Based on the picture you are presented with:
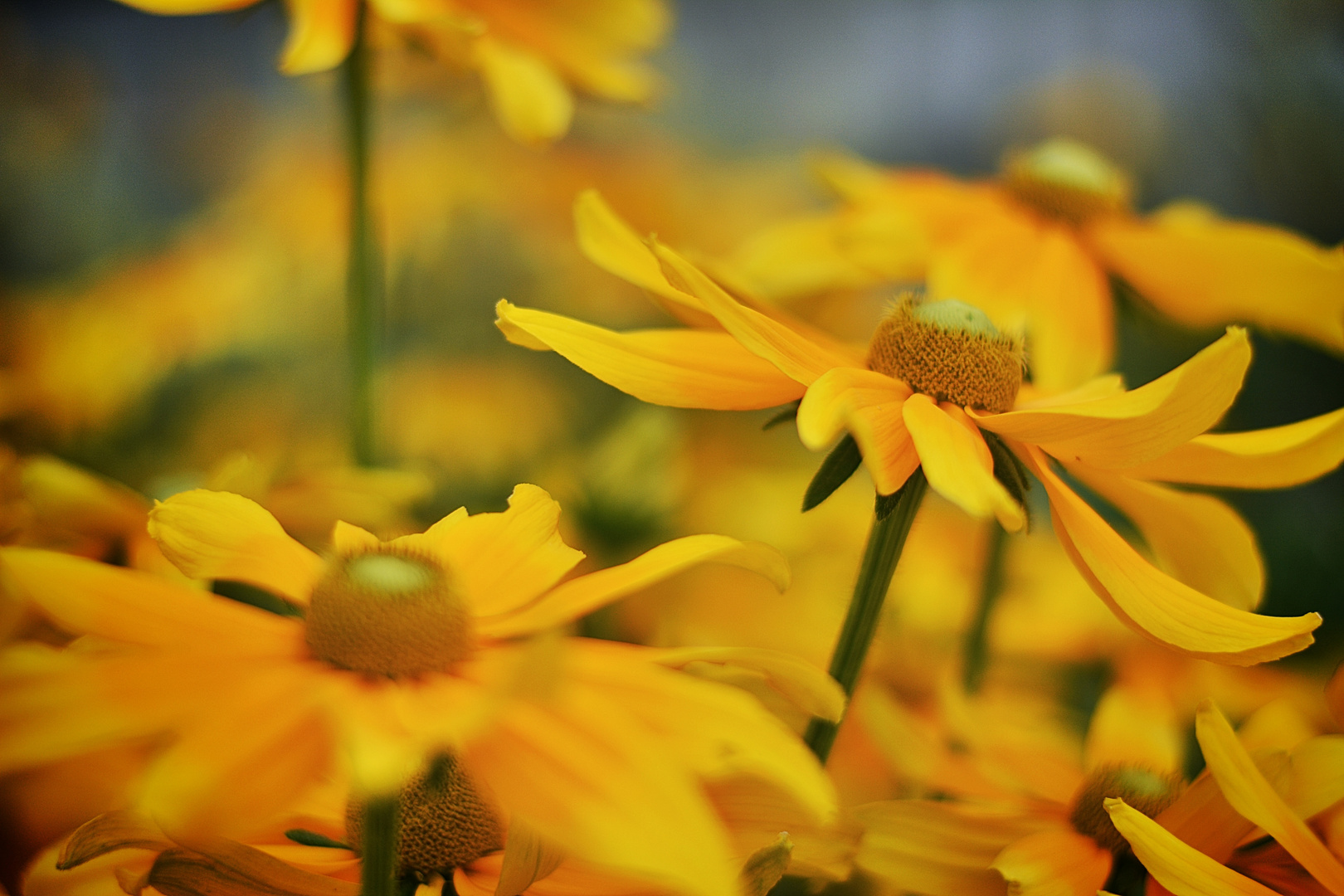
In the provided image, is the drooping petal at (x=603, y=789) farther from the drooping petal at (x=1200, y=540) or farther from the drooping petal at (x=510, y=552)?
the drooping petal at (x=1200, y=540)

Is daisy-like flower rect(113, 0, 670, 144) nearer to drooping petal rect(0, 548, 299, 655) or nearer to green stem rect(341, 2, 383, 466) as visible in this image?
green stem rect(341, 2, 383, 466)

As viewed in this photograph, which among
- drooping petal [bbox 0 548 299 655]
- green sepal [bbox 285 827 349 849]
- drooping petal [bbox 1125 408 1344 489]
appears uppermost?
drooping petal [bbox 1125 408 1344 489]

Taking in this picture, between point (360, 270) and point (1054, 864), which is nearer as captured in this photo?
point (1054, 864)

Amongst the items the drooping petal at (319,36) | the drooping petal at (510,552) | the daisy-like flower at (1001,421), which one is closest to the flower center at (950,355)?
the daisy-like flower at (1001,421)

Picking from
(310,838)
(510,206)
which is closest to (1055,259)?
(310,838)

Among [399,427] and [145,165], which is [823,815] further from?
[145,165]

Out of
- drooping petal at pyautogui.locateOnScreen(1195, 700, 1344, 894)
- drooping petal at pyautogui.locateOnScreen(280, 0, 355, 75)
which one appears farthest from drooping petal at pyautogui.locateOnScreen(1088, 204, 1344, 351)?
drooping petal at pyautogui.locateOnScreen(280, 0, 355, 75)

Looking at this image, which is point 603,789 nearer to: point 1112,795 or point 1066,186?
point 1112,795
